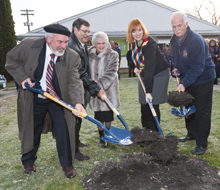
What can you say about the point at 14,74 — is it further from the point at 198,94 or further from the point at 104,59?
the point at 198,94

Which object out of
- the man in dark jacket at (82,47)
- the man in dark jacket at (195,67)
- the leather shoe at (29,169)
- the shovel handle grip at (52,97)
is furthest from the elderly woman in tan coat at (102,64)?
the leather shoe at (29,169)

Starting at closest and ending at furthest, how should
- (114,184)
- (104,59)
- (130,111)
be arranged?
(114,184), (104,59), (130,111)

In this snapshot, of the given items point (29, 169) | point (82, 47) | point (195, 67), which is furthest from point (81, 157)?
point (195, 67)

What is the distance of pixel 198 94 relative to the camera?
341cm

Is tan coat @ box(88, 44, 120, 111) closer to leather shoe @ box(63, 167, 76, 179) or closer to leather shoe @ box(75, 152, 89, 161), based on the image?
leather shoe @ box(75, 152, 89, 161)

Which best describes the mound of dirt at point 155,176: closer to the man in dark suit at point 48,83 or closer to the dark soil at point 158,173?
the dark soil at point 158,173

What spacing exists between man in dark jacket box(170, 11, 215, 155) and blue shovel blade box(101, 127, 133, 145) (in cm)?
98

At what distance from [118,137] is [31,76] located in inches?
54.9

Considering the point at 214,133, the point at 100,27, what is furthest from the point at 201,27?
the point at 214,133

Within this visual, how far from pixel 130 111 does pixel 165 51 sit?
10057 mm

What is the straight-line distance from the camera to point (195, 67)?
10.3 ft

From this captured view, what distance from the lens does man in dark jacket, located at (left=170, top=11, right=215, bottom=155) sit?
3.14 metres

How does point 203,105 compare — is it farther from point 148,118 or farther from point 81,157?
point 81,157

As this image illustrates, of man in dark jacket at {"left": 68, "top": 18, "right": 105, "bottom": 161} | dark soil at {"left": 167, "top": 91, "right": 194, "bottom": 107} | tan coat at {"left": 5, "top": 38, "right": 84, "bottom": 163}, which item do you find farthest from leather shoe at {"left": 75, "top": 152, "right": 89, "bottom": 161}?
dark soil at {"left": 167, "top": 91, "right": 194, "bottom": 107}
